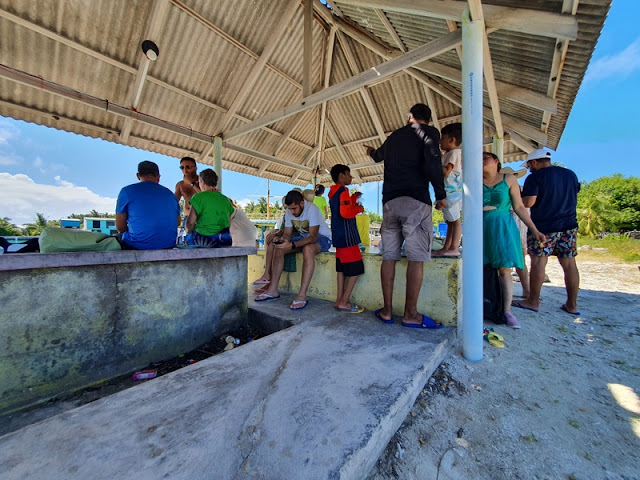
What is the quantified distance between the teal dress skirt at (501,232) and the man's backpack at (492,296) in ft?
0.36

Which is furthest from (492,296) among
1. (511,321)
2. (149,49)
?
(149,49)

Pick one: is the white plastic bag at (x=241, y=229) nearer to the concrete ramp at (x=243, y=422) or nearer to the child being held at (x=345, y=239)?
the child being held at (x=345, y=239)

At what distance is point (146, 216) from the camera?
2.41m

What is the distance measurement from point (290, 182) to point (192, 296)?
7.56 m

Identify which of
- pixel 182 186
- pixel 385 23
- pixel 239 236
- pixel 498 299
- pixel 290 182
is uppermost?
pixel 385 23

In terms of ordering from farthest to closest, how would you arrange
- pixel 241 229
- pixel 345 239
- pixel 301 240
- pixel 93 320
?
pixel 241 229 → pixel 301 240 → pixel 345 239 → pixel 93 320

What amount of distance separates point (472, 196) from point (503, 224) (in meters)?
1.16

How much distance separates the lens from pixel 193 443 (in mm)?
1087

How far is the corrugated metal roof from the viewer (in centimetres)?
373

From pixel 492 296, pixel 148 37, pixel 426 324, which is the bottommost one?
pixel 426 324

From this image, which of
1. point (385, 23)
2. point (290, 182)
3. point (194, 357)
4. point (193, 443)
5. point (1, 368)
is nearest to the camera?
point (193, 443)

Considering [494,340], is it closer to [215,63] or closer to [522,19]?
[522,19]

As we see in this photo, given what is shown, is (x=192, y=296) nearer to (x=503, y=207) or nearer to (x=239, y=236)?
(x=239, y=236)

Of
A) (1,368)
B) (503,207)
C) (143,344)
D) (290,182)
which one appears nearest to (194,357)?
(143,344)
